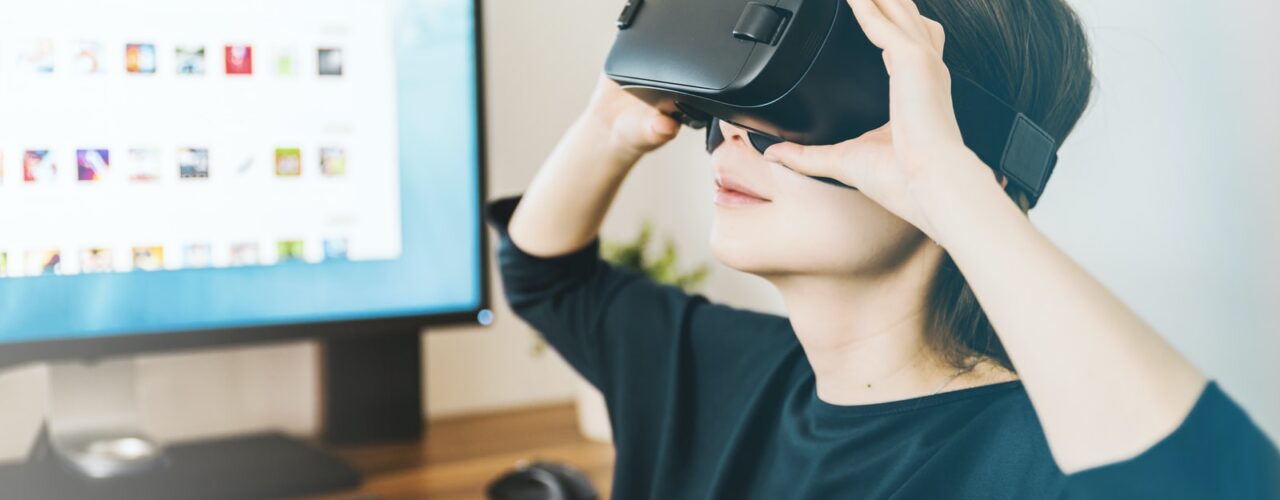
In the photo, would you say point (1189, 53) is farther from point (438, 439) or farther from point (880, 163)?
point (438, 439)

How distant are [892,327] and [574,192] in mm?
222

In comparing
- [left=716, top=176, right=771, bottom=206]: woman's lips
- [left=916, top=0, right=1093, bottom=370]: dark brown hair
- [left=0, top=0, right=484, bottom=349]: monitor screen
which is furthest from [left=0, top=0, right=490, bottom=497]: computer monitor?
[left=916, top=0, right=1093, bottom=370]: dark brown hair

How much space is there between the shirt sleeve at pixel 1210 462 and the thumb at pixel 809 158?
0.14 m

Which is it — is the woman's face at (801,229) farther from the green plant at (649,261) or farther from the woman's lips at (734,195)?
the green plant at (649,261)

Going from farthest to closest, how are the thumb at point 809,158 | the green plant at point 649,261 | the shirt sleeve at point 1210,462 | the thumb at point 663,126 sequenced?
the green plant at point 649,261 < the thumb at point 663,126 < the thumb at point 809,158 < the shirt sleeve at point 1210,462

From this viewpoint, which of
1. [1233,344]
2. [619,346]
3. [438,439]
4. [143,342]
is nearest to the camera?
[1233,344]

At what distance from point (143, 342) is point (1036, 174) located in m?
0.60

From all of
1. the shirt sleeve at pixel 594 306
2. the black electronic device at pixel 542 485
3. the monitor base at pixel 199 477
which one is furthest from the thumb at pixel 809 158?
the monitor base at pixel 199 477

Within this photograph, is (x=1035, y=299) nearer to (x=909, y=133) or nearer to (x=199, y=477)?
(x=909, y=133)

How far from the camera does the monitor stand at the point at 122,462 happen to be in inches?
29.6

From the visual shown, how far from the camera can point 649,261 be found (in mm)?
911

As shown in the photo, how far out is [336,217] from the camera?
0.79 metres

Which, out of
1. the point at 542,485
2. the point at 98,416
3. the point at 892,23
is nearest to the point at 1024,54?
the point at 892,23

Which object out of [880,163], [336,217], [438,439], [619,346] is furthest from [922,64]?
[438,439]
